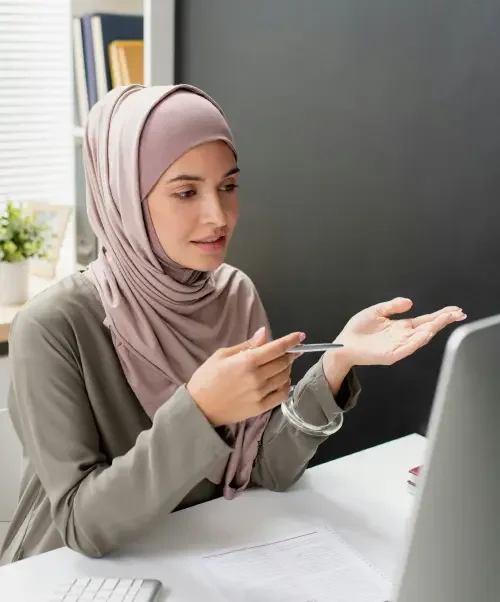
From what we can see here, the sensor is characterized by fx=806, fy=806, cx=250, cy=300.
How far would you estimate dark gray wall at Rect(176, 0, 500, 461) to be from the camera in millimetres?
1552

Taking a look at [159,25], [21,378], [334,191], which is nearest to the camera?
[21,378]

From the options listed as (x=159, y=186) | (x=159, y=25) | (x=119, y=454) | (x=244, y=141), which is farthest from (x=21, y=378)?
(x=159, y=25)

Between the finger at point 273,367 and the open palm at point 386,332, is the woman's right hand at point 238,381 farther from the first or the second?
the open palm at point 386,332

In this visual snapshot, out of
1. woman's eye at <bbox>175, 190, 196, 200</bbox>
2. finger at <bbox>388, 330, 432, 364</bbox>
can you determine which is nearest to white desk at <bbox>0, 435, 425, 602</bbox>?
finger at <bbox>388, 330, 432, 364</bbox>

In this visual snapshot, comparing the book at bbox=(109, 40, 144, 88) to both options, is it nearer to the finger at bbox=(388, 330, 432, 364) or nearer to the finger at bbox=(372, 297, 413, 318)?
the finger at bbox=(372, 297, 413, 318)

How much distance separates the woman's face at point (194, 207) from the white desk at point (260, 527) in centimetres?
42

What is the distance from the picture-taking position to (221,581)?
1.14 metres

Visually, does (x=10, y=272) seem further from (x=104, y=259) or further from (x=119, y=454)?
(x=119, y=454)

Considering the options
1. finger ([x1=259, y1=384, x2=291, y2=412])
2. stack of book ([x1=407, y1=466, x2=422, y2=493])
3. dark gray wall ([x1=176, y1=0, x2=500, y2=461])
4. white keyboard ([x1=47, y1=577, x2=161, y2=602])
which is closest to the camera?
white keyboard ([x1=47, y1=577, x2=161, y2=602])

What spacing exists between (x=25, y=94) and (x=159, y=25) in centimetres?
69

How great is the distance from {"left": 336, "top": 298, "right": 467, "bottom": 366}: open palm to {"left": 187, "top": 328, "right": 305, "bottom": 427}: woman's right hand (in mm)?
247

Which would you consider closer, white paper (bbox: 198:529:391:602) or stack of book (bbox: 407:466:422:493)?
white paper (bbox: 198:529:391:602)

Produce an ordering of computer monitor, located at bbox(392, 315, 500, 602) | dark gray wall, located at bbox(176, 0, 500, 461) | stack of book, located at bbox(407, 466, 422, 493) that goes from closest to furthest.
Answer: computer monitor, located at bbox(392, 315, 500, 602) → stack of book, located at bbox(407, 466, 422, 493) → dark gray wall, located at bbox(176, 0, 500, 461)

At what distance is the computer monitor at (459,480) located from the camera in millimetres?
552
